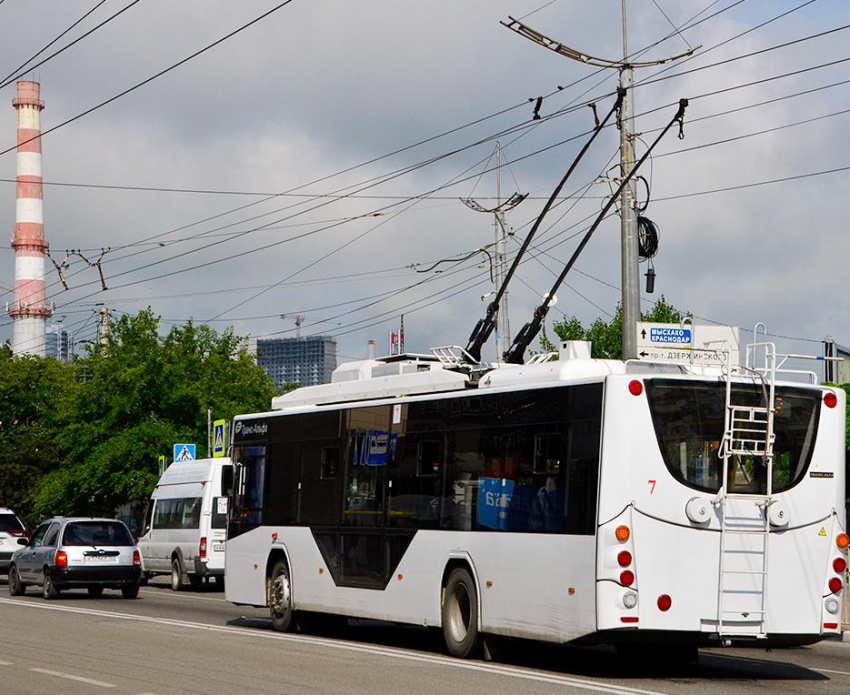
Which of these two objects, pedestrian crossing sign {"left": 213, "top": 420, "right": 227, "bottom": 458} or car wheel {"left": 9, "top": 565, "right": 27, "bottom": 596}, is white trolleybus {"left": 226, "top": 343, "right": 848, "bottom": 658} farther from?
pedestrian crossing sign {"left": 213, "top": 420, "right": 227, "bottom": 458}

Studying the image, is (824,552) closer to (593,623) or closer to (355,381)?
(593,623)

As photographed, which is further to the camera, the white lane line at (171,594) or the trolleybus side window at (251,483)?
the white lane line at (171,594)

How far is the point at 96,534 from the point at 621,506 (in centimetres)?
1697

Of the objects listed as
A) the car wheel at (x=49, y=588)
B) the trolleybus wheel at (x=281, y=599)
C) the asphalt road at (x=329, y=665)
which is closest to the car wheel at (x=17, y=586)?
the car wheel at (x=49, y=588)

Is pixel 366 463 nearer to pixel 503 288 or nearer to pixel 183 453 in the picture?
pixel 503 288

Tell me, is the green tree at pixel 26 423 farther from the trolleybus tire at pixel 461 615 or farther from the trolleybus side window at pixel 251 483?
the trolleybus tire at pixel 461 615

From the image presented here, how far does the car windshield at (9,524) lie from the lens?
3534 centimetres

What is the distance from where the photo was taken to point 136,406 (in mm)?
52281

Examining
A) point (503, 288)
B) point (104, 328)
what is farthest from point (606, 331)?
point (503, 288)

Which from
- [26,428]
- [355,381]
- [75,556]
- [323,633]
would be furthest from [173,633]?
[26,428]

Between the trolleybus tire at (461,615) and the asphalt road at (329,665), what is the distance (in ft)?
0.84

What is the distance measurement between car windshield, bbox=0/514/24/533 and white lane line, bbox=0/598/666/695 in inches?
451

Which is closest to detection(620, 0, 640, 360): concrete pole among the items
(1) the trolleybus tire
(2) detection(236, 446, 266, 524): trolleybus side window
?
(2) detection(236, 446, 266, 524): trolleybus side window

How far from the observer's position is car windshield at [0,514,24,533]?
35.3 metres
